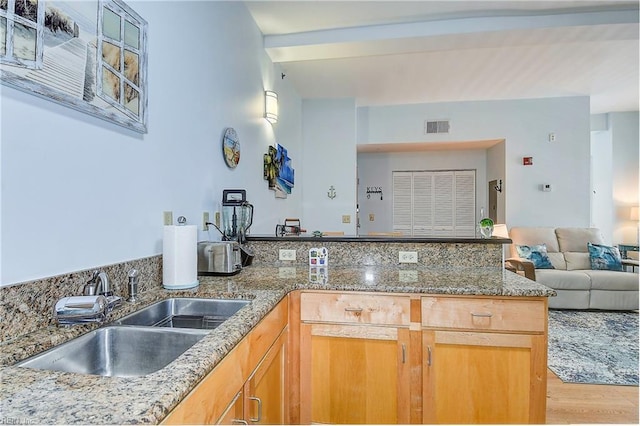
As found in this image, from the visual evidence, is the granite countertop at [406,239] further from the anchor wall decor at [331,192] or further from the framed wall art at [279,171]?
the anchor wall decor at [331,192]

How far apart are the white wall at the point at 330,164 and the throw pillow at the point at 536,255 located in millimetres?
2244

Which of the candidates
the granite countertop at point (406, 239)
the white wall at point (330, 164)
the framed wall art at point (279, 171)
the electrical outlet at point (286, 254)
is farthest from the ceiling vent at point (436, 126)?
the electrical outlet at point (286, 254)

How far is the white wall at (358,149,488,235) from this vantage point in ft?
19.4

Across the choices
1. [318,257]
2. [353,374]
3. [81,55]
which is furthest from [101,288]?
[318,257]

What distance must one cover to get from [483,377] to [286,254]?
1286 mm

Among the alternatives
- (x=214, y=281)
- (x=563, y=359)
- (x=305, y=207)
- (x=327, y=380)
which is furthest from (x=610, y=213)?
(x=214, y=281)

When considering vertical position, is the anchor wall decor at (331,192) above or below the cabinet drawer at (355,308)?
above

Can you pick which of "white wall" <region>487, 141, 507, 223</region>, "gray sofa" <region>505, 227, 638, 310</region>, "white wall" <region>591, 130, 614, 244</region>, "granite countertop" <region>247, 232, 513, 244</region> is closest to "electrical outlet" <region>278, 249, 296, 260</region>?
"granite countertop" <region>247, 232, 513, 244</region>

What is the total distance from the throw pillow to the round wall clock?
3.89 m

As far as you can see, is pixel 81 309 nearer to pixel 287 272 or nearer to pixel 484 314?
pixel 287 272

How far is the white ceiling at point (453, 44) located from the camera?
266cm

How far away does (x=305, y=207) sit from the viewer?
4.93m

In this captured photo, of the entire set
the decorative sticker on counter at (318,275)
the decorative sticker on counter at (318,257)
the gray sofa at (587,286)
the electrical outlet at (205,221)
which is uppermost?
the electrical outlet at (205,221)

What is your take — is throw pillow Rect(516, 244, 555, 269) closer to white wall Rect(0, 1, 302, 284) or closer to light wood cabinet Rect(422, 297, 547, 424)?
light wood cabinet Rect(422, 297, 547, 424)
